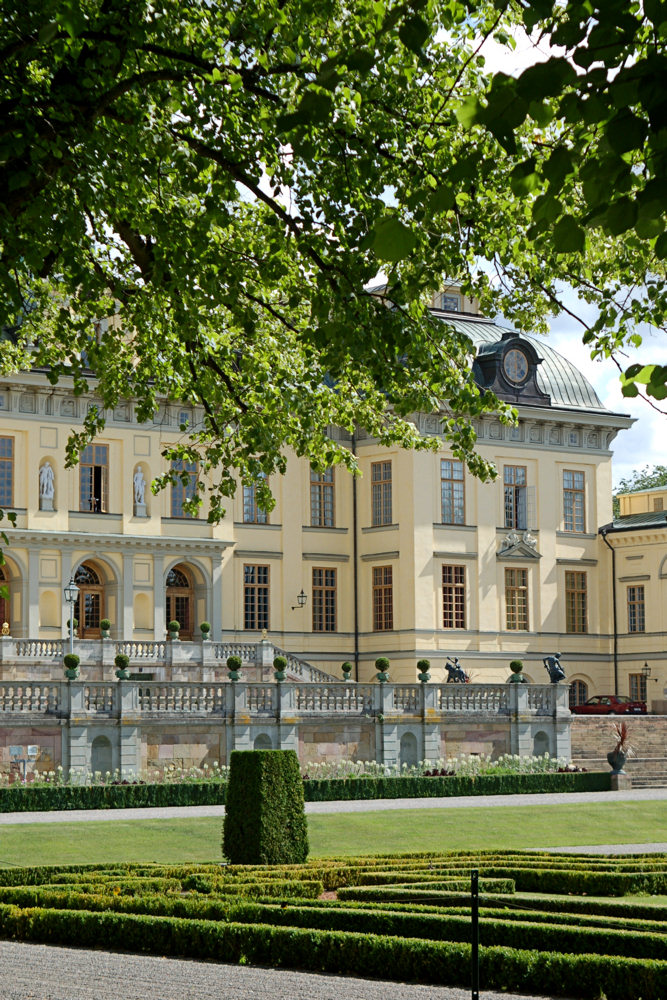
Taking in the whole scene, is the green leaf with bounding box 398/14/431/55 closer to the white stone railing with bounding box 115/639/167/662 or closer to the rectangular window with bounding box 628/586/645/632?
the white stone railing with bounding box 115/639/167/662

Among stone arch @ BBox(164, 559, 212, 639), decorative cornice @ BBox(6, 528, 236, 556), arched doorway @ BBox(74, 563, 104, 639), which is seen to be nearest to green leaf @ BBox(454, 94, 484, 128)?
decorative cornice @ BBox(6, 528, 236, 556)

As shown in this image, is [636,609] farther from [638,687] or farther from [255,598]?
[255,598]

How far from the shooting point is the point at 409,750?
36969mm

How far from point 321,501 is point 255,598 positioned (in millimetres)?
4211

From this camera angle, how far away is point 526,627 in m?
52.3

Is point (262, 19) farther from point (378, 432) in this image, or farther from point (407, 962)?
point (407, 962)

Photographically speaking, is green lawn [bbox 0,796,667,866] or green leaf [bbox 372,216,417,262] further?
green lawn [bbox 0,796,667,866]

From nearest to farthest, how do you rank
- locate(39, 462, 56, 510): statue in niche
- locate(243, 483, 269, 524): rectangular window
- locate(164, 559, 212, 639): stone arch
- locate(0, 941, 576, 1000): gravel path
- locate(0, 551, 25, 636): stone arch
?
locate(0, 941, 576, 1000): gravel path, locate(0, 551, 25, 636): stone arch, locate(39, 462, 56, 510): statue in niche, locate(164, 559, 212, 639): stone arch, locate(243, 483, 269, 524): rectangular window

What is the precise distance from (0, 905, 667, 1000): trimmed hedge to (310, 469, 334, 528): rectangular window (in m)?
36.9

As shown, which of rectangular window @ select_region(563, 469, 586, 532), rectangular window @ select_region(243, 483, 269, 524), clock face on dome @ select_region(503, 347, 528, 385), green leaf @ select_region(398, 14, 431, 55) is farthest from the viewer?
rectangular window @ select_region(563, 469, 586, 532)

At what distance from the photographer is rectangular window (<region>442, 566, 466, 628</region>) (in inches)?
1986

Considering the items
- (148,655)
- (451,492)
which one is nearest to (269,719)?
(148,655)

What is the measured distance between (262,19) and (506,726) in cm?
2773

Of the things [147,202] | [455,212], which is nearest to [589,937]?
[455,212]
